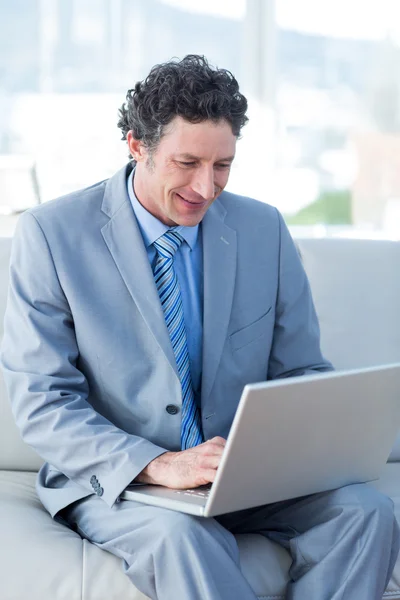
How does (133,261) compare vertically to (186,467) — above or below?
above

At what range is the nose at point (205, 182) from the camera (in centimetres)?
173

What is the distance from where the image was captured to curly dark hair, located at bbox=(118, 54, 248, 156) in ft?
5.70

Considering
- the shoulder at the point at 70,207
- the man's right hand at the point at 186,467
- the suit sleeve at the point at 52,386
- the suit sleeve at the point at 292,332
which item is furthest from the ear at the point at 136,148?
the man's right hand at the point at 186,467

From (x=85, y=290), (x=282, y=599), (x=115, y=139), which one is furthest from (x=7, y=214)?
(x=115, y=139)

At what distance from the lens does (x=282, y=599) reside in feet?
5.37

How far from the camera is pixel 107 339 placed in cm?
178

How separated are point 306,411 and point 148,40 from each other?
3.11m

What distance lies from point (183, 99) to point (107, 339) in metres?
0.48

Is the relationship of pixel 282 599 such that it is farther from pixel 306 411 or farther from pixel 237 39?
pixel 237 39

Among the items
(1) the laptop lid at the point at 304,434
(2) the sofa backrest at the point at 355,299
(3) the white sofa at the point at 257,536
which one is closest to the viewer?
(1) the laptop lid at the point at 304,434

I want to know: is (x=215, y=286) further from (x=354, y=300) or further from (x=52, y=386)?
(x=354, y=300)

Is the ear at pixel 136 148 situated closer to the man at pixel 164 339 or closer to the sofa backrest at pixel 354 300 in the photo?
the man at pixel 164 339

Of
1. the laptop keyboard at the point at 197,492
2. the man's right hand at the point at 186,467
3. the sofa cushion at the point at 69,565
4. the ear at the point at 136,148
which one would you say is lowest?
the sofa cushion at the point at 69,565

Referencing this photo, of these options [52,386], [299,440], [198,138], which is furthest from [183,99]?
[299,440]
